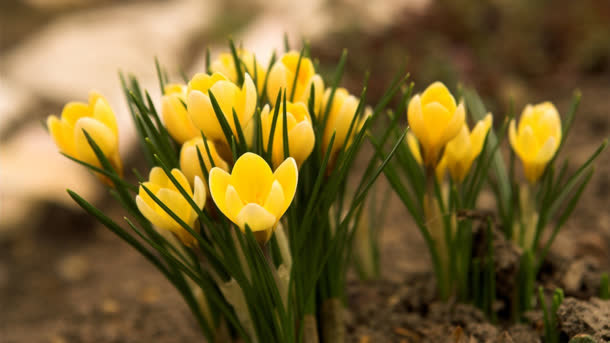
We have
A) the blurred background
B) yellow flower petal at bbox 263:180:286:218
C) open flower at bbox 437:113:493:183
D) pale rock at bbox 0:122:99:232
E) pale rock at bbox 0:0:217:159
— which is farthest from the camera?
pale rock at bbox 0:0:217:159

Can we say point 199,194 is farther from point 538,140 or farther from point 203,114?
point 538,140

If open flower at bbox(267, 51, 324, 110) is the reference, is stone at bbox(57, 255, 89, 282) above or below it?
above

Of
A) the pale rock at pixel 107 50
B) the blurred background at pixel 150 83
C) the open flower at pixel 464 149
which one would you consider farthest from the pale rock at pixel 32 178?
the open flower at pixel 464 149

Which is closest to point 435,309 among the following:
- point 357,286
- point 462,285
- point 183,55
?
point 462,285

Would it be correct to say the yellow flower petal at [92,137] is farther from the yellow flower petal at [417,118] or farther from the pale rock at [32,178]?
the pale rock at [32,178]

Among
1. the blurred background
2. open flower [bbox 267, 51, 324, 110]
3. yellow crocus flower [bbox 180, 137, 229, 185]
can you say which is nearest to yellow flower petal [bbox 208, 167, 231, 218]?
yellow crocus flower [bbox 180, 137, 229, 185]

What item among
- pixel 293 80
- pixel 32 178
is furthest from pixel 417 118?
pixel 32 178

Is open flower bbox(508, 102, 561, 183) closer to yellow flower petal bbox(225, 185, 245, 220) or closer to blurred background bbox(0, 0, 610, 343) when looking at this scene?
blurred background bbox(0, 0, 610, 343)
